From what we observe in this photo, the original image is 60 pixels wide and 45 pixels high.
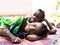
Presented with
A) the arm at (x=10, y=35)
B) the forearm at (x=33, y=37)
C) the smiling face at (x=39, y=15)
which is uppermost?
the smiling face at (x=39, y=15)

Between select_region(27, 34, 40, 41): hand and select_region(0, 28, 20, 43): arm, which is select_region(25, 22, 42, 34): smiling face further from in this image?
select_region(0, 28, 20, 43): arm

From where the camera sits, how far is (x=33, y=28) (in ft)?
4.14

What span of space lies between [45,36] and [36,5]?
93 centimetres

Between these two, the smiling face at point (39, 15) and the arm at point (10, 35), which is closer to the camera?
the arm at point (10, 35)

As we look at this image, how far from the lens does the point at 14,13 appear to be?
2084 millimetres

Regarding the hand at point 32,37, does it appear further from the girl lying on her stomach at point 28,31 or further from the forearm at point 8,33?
the forearm at point 8,33

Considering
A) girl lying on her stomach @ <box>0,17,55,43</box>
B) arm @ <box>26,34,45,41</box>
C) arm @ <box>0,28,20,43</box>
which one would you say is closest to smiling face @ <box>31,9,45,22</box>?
girl lying on her stomach @ <box>0,17,55,43</box>

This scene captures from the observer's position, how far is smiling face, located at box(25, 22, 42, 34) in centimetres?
125

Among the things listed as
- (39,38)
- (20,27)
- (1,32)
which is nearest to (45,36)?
(39,38)

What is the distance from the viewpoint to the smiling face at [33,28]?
125 centimetres

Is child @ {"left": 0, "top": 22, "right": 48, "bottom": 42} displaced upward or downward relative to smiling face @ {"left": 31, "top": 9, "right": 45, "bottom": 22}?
downward

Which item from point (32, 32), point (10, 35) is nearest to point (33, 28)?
point (32, 32)

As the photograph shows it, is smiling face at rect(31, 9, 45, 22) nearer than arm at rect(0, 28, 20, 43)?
No

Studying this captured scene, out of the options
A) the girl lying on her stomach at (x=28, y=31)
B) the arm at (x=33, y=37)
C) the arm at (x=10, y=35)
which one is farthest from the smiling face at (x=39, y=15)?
the arm at (x=10, y=35)
